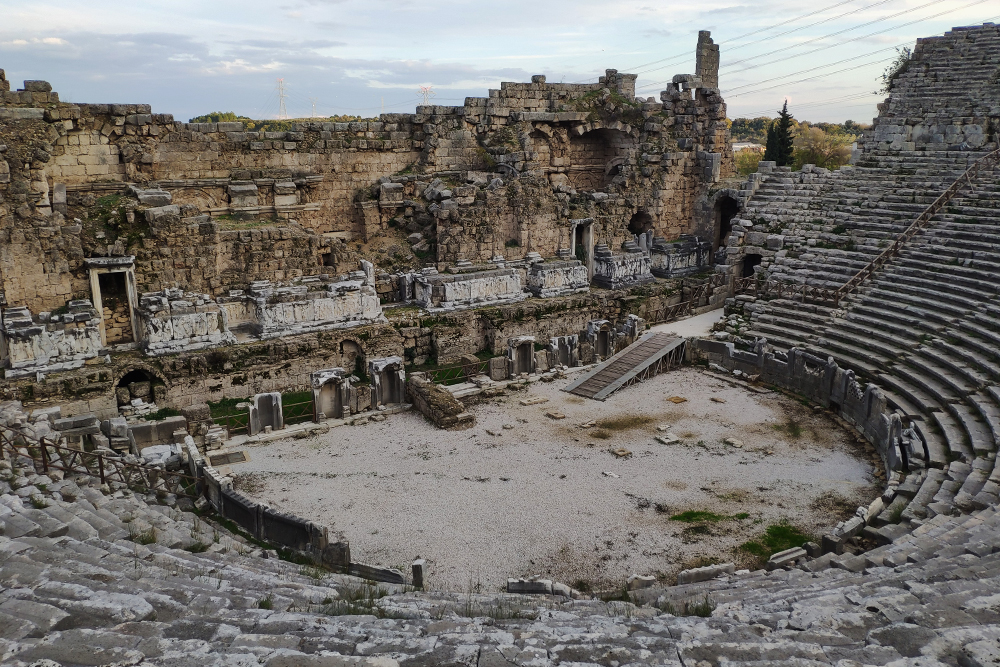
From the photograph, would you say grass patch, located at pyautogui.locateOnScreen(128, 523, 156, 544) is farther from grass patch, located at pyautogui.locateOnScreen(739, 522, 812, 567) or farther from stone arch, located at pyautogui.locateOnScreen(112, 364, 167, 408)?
grass patch, located at pyautogui.locateOnScreen(739, 522, 812, 567)

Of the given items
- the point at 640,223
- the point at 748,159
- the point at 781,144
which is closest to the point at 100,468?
the point at 640,223

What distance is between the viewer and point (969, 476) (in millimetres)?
11297

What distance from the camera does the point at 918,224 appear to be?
→ 1952 centimetres

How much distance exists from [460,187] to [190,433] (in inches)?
413

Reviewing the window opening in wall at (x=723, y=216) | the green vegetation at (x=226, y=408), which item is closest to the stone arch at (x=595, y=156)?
the window opening in wall at (x=723, y=216)

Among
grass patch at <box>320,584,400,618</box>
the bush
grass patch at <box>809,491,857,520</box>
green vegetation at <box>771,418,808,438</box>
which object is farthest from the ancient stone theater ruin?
the bush

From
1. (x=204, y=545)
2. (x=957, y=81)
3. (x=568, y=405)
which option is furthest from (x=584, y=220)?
(x=204, y=545)

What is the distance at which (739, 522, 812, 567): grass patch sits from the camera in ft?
36.4

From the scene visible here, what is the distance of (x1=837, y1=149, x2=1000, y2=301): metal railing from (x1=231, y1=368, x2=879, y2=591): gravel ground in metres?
3.88

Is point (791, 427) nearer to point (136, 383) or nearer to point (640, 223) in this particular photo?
point (640, 223)

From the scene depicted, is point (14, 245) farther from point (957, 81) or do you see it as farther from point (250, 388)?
point (957, 81)

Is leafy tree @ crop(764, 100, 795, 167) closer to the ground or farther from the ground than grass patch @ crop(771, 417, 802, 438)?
farther from the ground

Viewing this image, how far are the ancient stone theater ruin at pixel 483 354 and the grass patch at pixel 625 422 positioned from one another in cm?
8

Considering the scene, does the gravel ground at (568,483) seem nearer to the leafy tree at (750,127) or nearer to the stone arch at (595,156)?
the stone arch at (595,156)
